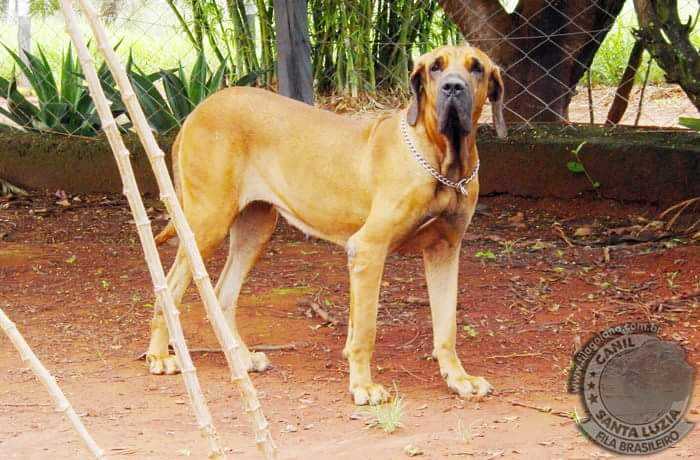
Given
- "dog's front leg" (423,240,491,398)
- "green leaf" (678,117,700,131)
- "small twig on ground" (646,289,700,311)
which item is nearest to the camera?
"dog's front leg" (423,240,491,398)

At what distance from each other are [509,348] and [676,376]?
2.75ft

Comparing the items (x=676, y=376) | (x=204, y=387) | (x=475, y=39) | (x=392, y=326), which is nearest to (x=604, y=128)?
(x=475, y=39)

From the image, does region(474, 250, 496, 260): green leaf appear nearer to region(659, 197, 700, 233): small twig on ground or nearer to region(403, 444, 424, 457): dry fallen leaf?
region(659, 197, 700, 233): small twig on ground

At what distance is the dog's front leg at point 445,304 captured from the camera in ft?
14.9

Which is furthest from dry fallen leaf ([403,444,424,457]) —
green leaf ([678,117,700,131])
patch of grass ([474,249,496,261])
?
green leaf ([678,117,700,131])

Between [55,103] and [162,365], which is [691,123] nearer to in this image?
[162,365]

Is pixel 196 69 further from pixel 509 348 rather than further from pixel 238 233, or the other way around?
pixel 509 348

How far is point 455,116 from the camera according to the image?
164 inches

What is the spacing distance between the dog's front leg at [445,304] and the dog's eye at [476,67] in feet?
2.42

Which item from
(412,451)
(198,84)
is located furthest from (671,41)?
(198,84)

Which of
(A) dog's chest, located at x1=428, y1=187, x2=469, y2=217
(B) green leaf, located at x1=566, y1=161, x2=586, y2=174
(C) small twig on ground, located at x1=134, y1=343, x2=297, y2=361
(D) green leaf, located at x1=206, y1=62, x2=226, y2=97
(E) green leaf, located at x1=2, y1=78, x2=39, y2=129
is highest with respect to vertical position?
(D) green leaf, located at x1=206, y1=62, x2=226, y2=97

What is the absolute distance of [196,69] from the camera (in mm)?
8438

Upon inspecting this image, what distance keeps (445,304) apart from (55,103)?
5.08 m

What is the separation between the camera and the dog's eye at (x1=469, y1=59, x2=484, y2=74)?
4.27 m
